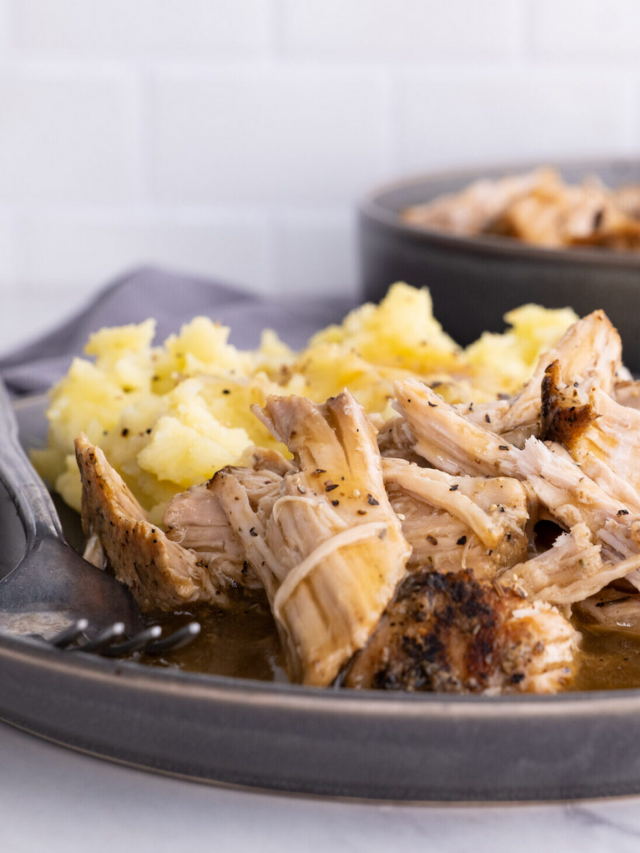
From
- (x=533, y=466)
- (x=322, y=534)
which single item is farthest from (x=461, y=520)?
(x=322, y=534)

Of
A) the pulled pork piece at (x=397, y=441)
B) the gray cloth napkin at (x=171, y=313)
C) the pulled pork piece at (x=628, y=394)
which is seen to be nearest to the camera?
the pulled pork piece at (x=397, y=441)

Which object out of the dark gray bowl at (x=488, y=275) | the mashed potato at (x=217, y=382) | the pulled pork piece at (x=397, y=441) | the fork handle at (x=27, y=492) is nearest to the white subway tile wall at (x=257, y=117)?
the dark gray bowl at (x=488, y=275)

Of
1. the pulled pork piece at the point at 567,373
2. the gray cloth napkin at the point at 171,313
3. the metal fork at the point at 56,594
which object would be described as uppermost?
the pulled pork piece at the point at 567,373

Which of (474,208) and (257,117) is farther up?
(257,117)

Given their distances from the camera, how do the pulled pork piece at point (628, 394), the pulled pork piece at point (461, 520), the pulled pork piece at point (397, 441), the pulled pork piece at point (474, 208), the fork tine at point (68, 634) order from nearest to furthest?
the fork tine at point (68, 634) → the pulled pork piece at point (461, 520) → the pulled pork piece at point (397, 441) → the pulled pork piece at point (628, 394) → the pulled pork piece at point (474, 208)

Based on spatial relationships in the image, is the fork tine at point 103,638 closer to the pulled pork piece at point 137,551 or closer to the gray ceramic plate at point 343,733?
the gray ceramic plate at point 343,733

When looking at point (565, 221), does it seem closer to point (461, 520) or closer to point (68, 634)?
point (461, 520)
